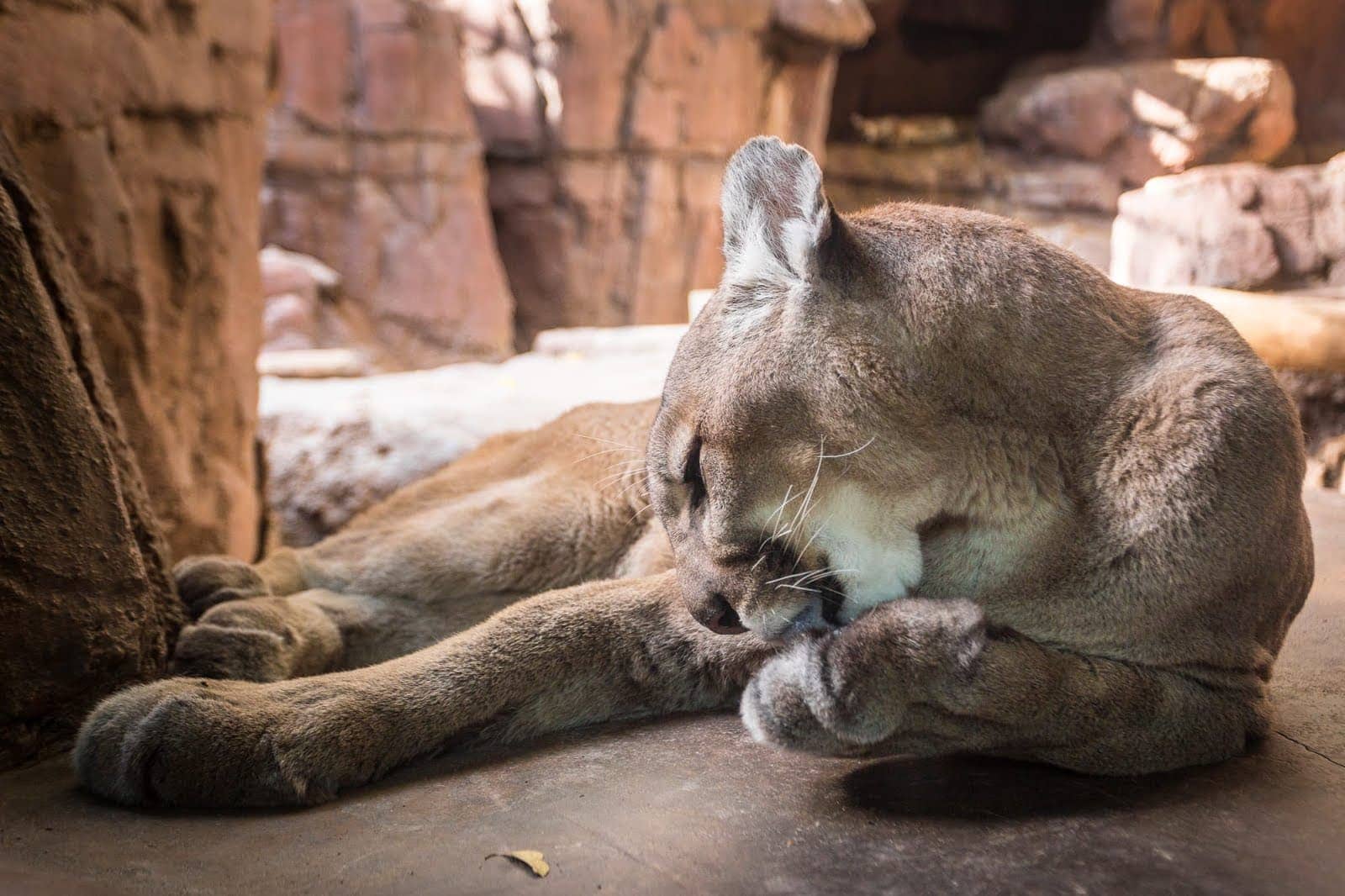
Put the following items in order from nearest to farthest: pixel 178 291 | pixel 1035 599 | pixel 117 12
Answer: pixel 1035 599 < pixel 117 12 < pixel 178 291

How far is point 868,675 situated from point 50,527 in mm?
1854

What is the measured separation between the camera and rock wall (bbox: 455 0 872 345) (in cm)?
1570

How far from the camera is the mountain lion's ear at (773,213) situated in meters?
2.42

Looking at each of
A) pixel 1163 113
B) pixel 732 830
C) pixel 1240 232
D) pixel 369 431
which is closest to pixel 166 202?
pixel 369 431

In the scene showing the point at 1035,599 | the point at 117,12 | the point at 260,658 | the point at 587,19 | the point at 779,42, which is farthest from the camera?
the point at 779,42

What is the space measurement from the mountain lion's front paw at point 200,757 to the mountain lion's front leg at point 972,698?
37.3 inches

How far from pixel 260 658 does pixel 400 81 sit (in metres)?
12.7

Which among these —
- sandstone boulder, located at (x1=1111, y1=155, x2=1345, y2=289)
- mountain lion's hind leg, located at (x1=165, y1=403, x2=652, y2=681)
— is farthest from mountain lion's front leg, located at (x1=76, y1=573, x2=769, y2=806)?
sandstone boulder, located at (x1=1111, y1=155, x2=1345, y2=289)

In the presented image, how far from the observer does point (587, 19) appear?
15.6m

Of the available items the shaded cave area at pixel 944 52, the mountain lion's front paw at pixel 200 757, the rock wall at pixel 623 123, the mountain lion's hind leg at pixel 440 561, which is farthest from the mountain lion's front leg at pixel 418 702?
the shaded cave area at pixel 944 52

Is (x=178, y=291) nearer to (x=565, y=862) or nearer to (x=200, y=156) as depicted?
(x=200, y=156)

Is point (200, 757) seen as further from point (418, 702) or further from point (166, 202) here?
point (166, 202)

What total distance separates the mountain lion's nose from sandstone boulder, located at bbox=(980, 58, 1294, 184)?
16.5m

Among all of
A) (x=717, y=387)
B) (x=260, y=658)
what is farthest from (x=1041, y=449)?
(x=260, y=658)
